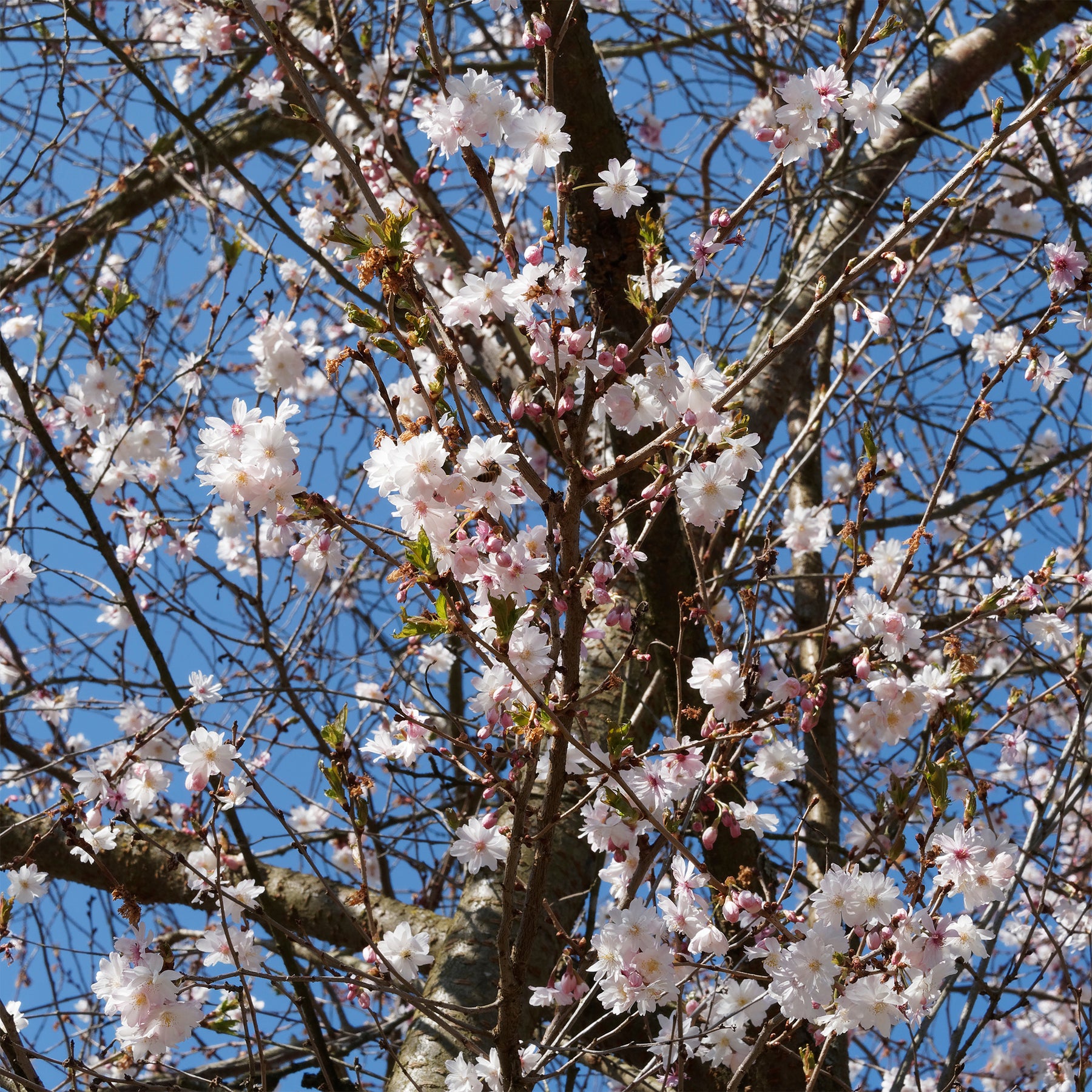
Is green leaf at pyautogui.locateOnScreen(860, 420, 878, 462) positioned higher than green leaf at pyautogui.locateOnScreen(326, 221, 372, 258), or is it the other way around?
green leaf at pyautogui.locateOnScreen(326, 221, 372, 258)

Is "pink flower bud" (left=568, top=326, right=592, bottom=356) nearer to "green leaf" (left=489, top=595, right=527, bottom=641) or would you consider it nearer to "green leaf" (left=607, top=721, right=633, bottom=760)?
"green leaf" (left=489, top=595, right=527, bottom=641)

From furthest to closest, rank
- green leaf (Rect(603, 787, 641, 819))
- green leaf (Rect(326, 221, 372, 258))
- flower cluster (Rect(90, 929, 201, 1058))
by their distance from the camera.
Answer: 1. flower cluster (Rect(90, 929, 201, 1058))
2. green leaf (Rect(603, 787, 641, 819))
3. green leaf (Rect(326, 221, 372, 258))

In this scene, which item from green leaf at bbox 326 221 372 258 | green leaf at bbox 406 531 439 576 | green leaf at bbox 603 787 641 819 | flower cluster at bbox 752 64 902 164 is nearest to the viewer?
green leaf at bbox 406 531 439 576

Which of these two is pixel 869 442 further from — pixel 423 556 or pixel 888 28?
pixel 423 556

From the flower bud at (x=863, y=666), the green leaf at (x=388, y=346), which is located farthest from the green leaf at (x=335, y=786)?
the flower bud at (x=863, y=666)

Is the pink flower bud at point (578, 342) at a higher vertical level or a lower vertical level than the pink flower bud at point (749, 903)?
higher

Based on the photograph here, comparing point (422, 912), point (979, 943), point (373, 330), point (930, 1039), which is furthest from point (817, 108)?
point (930, 1039)

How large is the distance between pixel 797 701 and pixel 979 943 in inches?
18.7

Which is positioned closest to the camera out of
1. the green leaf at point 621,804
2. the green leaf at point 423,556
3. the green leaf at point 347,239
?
the green leaf at point 423,556

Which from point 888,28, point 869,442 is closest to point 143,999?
point 869,442

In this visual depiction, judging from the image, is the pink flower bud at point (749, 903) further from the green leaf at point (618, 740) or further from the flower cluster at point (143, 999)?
the flower cluster at point (143, 999)

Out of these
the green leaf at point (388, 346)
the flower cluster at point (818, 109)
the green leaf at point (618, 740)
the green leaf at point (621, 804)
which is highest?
the flower cluster at point (818, 109)

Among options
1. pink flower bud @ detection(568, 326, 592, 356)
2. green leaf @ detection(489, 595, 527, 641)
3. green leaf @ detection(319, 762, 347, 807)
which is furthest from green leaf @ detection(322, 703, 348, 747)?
pink flower bud @ detection(568, 326, 592, 356)

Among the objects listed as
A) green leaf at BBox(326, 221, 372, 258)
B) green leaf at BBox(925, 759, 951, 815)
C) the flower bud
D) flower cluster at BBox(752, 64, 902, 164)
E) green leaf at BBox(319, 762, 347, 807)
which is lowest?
green leaf at BBox(925, 759, 951, 815)
